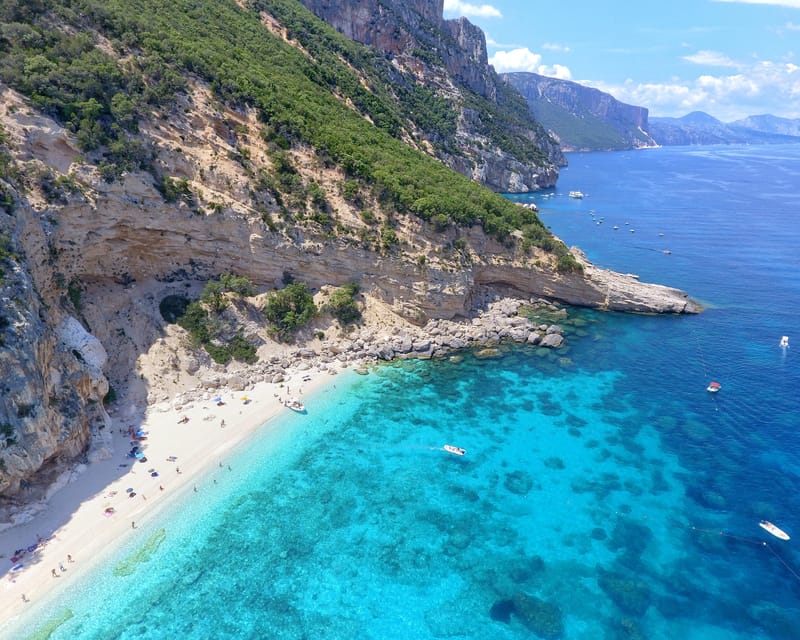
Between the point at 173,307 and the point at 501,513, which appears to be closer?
the point at 501,513

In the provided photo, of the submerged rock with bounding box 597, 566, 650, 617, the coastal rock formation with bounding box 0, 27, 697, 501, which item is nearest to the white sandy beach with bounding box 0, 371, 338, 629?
the coastal rock formation with bounding box 0, 27, 697, 501

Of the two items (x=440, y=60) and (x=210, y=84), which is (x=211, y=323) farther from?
(x=440, y=60)

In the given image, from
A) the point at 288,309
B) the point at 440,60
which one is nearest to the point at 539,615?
the point at 288,309

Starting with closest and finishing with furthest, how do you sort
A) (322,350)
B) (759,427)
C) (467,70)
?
(759,427) → (322,350) → (467,70)

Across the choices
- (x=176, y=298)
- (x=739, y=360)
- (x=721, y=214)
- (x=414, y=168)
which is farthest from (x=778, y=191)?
(x=176, y=298)

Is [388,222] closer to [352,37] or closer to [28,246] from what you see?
[28,246]

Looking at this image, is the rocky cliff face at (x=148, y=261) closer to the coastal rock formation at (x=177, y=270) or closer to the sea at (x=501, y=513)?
the coastal rock formation at (x=177, y=270)
